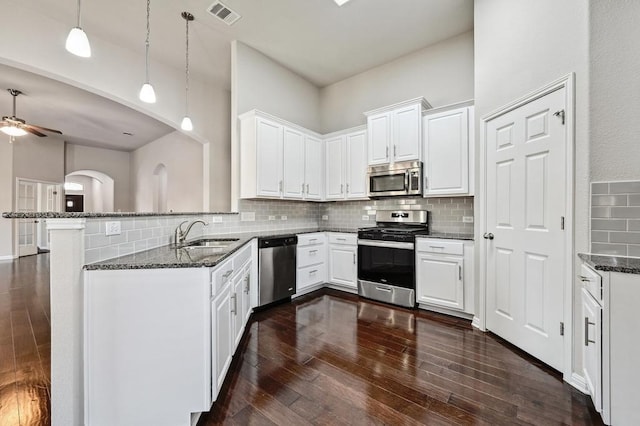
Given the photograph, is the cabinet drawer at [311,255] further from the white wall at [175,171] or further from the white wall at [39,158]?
the white wall at [39,158]

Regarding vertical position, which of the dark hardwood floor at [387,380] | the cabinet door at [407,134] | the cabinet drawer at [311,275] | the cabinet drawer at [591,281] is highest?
the cabinet door at [407,134]

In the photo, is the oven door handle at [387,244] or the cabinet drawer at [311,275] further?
the cabinet drawer at [311,275]

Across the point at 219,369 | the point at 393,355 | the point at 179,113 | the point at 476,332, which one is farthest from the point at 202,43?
the point at 476,332

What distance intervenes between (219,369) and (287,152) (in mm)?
2845

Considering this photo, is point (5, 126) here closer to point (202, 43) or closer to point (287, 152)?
point (202, 43)

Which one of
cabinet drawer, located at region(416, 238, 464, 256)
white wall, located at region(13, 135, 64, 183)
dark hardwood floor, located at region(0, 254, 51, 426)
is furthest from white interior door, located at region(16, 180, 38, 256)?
cabinet drawer, located at region(416, 238, 464, 256)

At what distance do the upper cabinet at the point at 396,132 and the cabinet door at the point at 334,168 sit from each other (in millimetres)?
553

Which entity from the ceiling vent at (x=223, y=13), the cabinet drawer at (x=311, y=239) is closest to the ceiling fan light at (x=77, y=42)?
the ceiling vent at (x=223, y=13)

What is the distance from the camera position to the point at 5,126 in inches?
181

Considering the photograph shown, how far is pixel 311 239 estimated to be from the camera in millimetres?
3895

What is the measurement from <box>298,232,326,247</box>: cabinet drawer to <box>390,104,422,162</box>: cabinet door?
1.49 m

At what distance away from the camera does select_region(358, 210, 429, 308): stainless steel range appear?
3.31 metres

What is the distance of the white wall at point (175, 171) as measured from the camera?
20.1 ft

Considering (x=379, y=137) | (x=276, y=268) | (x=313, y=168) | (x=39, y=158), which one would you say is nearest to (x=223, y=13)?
(x=313, y=168)
